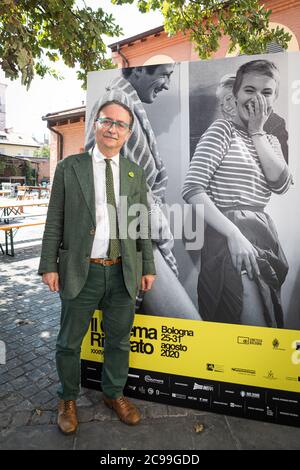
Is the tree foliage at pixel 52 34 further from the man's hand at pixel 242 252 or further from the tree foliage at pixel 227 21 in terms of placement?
the man's hand at pixel 242 252

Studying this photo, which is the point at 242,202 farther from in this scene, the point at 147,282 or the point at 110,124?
the point at 110,124

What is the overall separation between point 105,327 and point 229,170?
1542mm

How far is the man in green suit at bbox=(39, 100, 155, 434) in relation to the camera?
2.22 metres

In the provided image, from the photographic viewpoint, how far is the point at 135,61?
12.9m

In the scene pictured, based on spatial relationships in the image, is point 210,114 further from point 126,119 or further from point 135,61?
point 135,61

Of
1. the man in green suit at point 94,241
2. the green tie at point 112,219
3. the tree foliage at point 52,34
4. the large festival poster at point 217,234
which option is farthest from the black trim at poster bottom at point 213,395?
the tree foliage at point 52,34

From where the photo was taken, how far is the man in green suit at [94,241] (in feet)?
7.27

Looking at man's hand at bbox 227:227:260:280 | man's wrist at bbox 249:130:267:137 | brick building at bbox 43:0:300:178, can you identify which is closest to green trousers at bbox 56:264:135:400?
man's hand at bbox 227:227:260:280

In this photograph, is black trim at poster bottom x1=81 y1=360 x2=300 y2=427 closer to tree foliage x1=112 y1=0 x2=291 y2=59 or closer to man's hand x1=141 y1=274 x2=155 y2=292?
man's hand x1=141 y1=274 x2=155 y2=292

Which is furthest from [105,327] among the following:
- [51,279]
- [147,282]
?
[51,279]

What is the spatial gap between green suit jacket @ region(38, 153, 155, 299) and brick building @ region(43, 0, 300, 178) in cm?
883

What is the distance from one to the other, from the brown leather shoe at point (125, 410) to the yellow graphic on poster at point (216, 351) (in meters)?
0.30

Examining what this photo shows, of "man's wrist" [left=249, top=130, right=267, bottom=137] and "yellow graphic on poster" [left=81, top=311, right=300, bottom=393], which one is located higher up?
"man's wrist" [left=249, top=130, right=267, bottom=137]
